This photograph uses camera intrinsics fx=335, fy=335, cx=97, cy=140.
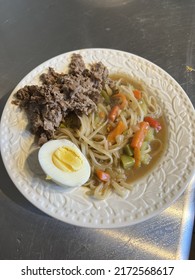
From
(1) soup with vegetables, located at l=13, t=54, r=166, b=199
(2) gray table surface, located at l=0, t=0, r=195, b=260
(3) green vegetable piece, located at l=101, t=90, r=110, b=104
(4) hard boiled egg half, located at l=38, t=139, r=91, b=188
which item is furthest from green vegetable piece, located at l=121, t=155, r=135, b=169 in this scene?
(3) green vegetable piece, located at l=101, t=90, r=110, b=104

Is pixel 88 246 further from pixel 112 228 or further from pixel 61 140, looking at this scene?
pixel 61 140

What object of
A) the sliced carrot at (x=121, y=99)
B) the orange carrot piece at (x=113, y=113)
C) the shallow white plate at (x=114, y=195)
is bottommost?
the shallow white plate at (x=114, y=195)

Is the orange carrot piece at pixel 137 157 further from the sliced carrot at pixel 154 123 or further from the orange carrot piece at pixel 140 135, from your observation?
the sliced carrot at pixel 154 123

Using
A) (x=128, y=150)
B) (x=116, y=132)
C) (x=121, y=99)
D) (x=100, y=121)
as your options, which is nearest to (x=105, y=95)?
(x=121, y=99)

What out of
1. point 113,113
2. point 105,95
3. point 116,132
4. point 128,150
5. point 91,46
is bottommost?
point 128,150

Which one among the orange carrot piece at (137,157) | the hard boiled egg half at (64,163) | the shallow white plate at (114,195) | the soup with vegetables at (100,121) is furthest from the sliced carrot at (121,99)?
the hard boiled egg half at (64,163)

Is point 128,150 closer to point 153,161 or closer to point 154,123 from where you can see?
point 153,161
